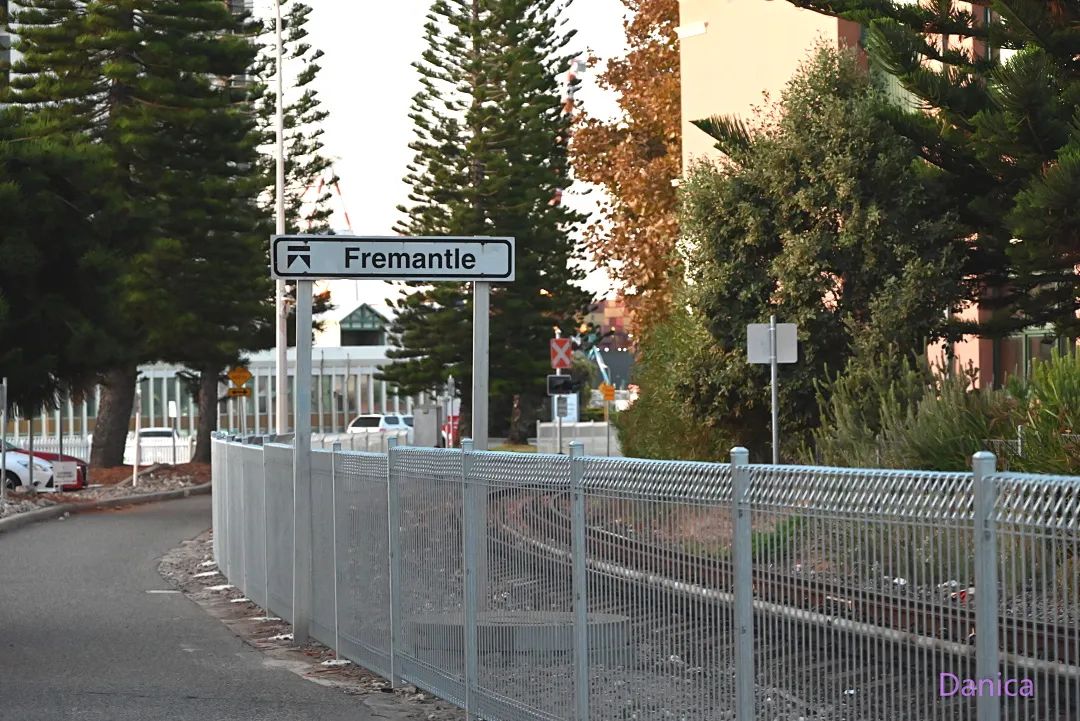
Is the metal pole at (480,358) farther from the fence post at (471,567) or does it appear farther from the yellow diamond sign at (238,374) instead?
the yellow diamond sign at (238,374)

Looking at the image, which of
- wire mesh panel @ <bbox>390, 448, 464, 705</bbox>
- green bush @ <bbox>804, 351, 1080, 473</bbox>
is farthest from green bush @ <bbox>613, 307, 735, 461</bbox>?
wire mesh panel @ <bbox>390, 448, 464, 705</bbox>

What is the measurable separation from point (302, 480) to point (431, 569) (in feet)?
9.19

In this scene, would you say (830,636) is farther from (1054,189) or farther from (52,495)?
(52,495)

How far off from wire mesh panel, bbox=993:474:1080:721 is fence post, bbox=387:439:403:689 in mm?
5810

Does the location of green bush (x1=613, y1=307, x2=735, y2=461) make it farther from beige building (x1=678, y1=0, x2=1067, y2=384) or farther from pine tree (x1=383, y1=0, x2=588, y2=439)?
pine tree (x1=383, y1=0, x2=588, y2=439)

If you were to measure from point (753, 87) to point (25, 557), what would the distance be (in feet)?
71.8

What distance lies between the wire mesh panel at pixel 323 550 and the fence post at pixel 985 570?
727 centimetres

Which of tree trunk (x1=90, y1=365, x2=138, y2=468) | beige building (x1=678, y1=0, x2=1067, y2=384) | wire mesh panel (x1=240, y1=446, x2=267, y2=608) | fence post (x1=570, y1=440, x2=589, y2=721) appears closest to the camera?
fence post (x1=570, y1=440, x2=589, y2=721)

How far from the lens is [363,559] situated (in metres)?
11.0

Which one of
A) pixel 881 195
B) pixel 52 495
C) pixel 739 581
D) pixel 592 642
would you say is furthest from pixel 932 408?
pixel 52 495

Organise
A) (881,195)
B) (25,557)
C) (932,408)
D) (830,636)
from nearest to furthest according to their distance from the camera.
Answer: (830,636), (932,408), (25,557), (881,195)

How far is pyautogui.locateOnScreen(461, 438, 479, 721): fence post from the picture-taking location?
902 cm

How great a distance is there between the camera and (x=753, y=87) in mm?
38219

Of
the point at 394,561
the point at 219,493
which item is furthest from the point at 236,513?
the point at 394,561
